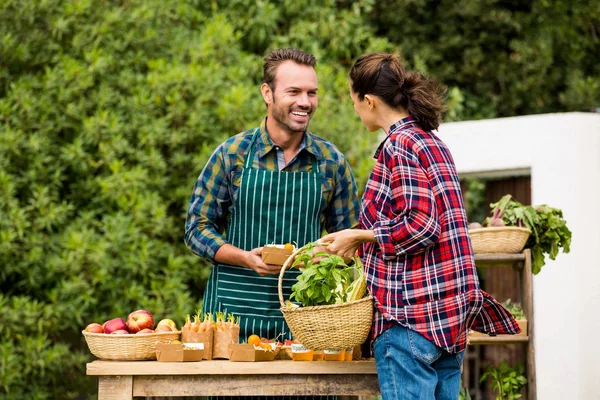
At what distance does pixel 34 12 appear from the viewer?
26.1 feet

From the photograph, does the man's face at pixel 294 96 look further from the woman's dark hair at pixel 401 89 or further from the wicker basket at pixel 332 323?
the wicker basket at pixel 332 323

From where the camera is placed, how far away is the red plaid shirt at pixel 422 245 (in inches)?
129

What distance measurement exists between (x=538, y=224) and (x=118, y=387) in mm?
3284

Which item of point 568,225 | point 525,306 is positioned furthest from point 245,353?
point 568,225

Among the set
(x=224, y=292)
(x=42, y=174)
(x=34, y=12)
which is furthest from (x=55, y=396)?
(x=224, y=292)

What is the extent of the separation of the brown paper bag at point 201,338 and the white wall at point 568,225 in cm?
419

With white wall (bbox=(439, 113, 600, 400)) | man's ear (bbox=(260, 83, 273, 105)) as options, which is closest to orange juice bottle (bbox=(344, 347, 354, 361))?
man's ear (bbox=(260, 83, 273, 105))

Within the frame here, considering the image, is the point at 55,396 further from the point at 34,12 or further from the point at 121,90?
the point at 34,12

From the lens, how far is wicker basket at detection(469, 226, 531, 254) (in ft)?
18.9

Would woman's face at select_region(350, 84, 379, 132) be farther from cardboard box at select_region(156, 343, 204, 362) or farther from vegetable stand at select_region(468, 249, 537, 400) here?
vegetable stand at select_region(468, 249, 537, 400)

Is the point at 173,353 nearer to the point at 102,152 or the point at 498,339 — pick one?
the point at 498,339

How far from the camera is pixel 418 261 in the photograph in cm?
335

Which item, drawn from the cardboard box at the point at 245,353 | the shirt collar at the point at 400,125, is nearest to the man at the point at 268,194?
the cardboard box at the point at 245,353

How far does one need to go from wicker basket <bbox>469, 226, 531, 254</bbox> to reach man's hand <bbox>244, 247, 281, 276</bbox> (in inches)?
82.8
